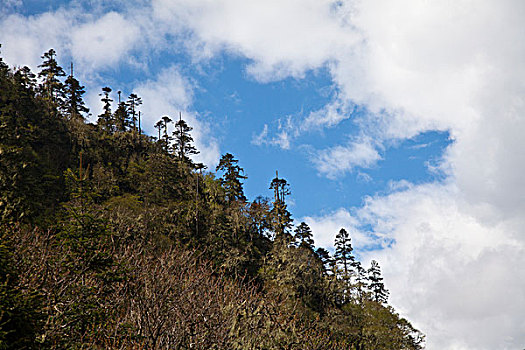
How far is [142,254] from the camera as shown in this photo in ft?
90.9

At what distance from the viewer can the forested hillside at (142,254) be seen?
1054 centimetres

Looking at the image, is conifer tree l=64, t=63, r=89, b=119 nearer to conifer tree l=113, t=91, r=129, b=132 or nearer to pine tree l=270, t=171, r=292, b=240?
conifer tree l=113, t=91, r=129, b=132

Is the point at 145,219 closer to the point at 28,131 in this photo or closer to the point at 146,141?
the point at 28,131

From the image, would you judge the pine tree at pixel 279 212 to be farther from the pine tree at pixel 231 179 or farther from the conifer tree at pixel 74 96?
the conifer tree at pixel 74 96

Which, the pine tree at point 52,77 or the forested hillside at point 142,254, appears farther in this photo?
the pine tree at point 52,77

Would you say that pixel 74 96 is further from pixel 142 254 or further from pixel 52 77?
pixel 142 254

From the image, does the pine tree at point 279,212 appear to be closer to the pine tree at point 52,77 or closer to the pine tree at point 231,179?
the pine tree at point 231,179

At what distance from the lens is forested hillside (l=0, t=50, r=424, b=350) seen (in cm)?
1054

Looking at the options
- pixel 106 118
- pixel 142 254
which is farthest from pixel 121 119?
pixel 142 254

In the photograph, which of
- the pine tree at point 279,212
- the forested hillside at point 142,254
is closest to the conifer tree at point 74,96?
the forested hillside at point 142,254

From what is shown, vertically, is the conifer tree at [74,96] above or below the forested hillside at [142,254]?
above

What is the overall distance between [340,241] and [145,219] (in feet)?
116

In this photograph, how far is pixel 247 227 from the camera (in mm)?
45500

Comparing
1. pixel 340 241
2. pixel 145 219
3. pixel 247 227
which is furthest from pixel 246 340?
pixel 340 241
